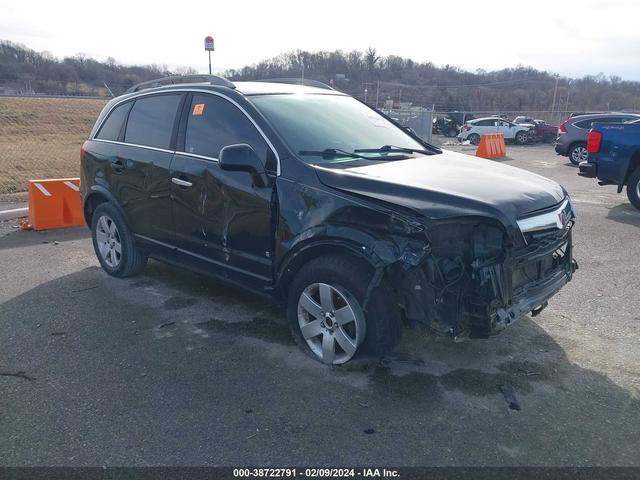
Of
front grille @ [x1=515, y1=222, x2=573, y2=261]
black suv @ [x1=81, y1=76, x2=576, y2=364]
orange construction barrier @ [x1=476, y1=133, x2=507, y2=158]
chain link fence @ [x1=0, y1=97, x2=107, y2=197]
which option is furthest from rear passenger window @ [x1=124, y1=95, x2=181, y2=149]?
orange construction barrier @ [x1=476, y1=133, x2=507, y2=158]

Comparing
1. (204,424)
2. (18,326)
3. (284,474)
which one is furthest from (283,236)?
(18,326)

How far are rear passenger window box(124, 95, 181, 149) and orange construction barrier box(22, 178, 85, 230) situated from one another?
112 inches

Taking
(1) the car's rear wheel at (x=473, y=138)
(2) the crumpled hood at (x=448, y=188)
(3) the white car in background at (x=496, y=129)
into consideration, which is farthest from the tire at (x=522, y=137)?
(2) the crumpled hood at (x=448, y=188)

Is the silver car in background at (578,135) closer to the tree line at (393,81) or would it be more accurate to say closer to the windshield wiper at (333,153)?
the windshield wiper at (333,153)

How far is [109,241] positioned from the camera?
19.0 feet

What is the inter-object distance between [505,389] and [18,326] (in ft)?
13.0

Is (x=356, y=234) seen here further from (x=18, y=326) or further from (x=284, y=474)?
(x=18, y=326)

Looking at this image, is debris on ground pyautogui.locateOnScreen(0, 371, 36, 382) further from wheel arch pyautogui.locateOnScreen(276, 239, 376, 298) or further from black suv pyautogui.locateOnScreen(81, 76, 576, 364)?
wheel arch pyautogui.locateOnScreen(276, 239, 376, 298)

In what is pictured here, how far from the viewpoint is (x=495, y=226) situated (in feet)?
10.7

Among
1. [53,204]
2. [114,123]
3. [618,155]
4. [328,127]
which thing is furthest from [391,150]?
[618,155]

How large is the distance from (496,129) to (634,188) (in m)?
17.9

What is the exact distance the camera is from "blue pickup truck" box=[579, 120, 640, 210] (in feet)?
29.3

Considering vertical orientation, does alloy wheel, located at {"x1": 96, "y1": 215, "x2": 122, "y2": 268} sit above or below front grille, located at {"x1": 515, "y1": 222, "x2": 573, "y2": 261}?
below

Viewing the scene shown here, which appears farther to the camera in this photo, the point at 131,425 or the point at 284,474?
the point at 131,425
